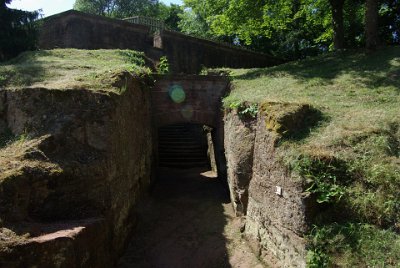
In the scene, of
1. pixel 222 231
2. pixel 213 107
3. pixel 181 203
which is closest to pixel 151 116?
pixel 213 107

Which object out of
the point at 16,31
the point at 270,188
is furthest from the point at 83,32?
the point at 270,188

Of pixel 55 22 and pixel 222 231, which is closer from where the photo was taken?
pixel 222 231

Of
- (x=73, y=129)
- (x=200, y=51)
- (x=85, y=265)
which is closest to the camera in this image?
(x=85, y=265)

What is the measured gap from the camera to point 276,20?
16.2 m

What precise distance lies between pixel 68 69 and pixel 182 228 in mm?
5304

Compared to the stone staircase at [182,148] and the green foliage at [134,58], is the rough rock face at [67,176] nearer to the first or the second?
the green foliage at [134,58]

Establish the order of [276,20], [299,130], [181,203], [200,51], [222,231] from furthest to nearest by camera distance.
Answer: [200,51], [276,20], [181,203], [222,231], [299,130]

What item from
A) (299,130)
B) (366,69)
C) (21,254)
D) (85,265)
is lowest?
(85,265)

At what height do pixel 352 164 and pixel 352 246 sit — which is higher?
pixel 352 164

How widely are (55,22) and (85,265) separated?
12.6 m

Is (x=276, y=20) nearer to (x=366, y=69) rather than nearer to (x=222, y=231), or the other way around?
(x=366, y=69)

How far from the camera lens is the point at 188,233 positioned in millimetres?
10016

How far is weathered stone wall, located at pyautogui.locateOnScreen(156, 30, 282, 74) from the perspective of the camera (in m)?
17.7

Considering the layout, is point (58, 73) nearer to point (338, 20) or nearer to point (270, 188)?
point (270, 188)
